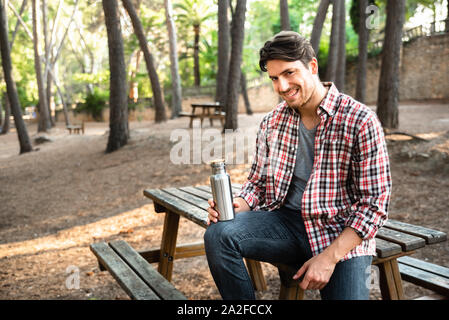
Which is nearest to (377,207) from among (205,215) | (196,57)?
(205,215)

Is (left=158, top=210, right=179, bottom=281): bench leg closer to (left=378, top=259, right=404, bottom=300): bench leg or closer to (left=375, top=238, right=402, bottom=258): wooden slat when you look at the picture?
(left=378, top=259, right=404, bottom=300): bench leg

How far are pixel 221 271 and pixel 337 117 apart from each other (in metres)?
1.00

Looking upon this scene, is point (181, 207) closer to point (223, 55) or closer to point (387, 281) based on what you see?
point (387, 281)

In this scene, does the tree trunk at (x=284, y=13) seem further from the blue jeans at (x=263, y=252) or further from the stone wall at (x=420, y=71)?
the stone wall at (x=420, y=71)

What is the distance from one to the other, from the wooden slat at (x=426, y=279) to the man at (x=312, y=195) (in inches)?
26.3

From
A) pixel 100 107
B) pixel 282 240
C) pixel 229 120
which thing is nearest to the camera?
pixel 282 240

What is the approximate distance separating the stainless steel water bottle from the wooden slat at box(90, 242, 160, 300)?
607 millimetres

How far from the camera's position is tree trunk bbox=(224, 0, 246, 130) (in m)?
10.8

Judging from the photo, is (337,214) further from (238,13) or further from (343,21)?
(343,21)

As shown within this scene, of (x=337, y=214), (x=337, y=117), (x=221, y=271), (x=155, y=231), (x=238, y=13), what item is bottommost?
(x=155, y=231)

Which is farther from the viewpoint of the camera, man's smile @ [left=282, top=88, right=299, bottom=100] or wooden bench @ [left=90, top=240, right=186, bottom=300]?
wooden bench @ [left=90, top=240, right=186, bottom=300]

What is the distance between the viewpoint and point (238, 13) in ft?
35.3

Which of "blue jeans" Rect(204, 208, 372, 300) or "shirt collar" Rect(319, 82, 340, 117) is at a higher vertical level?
"shirt collar" Rect(319, 82, 340, 117)

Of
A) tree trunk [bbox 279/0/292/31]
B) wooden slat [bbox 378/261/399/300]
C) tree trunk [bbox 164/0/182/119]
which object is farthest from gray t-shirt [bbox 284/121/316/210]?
tree trunk [bbox 164/0/182/119]
